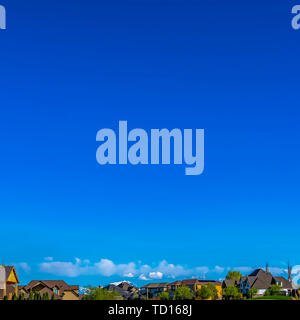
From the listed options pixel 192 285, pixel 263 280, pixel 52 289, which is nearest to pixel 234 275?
pixel 263 280

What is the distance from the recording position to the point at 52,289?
110438 millimetres

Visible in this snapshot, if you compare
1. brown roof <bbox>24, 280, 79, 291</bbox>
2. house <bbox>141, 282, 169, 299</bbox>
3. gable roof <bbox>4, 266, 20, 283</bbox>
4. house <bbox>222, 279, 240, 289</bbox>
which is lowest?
house <bbox>141, 282, 169, 299</bbox>

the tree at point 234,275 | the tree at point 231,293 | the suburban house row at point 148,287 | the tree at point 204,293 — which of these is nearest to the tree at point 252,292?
the suburban house row at point 148,287

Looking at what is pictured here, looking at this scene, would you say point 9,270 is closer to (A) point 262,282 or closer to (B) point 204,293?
(B) point 204,293

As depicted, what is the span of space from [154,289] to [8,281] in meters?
97.4

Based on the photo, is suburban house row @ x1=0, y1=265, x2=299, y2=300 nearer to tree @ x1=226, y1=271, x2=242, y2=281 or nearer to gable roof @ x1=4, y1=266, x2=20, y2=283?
gable roof @ x1=4, y1=266, x2=20, y2=283

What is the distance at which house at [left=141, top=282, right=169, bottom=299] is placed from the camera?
16925 cm

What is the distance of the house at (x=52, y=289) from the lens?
10704 centimetres

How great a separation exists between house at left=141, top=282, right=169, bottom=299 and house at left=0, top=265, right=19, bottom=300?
9000cm

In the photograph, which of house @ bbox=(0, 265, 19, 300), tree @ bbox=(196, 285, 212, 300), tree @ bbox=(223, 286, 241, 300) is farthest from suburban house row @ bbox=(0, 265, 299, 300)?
tree @ bbox=(196, 285, 212, 300)
